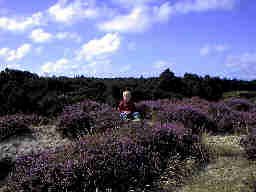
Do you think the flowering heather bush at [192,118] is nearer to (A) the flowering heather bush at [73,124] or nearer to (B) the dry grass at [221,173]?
(B) the dry grass at [221,173]

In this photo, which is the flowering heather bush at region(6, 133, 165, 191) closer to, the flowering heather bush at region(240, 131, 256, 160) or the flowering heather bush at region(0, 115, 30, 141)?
the flowering heather bush at region(240, 131, 256, 160)

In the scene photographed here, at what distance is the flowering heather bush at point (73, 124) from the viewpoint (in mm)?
8859

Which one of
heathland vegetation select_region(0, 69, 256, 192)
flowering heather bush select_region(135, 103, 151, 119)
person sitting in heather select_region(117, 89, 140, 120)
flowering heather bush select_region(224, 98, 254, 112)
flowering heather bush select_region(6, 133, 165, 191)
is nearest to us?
flowering heather bush select_region(6, 133, 165, 191)

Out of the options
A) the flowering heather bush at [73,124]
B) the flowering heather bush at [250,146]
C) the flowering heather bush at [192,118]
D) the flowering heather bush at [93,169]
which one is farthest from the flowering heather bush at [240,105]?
the flowering heather bush at [93,169]

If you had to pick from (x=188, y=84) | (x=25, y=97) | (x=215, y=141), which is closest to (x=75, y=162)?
(x=215, y=141)

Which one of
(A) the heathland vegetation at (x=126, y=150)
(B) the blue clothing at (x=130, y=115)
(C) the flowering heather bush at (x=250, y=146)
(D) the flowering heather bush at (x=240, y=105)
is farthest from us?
(D) the flowering heather bush at (x=240, y=105)

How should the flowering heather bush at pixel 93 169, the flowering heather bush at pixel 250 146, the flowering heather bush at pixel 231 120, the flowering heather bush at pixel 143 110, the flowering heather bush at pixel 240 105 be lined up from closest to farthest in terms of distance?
the flowering heather bush at pixel 93 169, the flowering heather bush at pixel 250 146, the flowering heather bush at pixel 231 120, the flowering heather bush at pixel 143 110, the flowering heather bush at pixel 240 105

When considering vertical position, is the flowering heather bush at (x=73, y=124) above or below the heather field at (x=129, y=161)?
above

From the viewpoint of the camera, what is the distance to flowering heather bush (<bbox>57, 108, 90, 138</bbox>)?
8859mm

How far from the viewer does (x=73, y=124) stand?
892 centimetres

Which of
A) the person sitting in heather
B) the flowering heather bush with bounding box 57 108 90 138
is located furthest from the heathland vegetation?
the person sitting in heather

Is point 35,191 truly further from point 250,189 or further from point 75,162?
point 250,189

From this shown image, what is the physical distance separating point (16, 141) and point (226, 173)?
5.11 m

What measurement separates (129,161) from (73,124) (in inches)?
135
